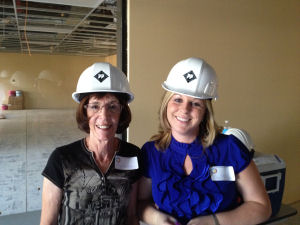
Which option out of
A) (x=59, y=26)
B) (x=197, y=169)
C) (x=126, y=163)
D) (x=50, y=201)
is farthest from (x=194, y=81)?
(x=59, y=26)

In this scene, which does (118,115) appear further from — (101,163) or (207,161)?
(207,161)

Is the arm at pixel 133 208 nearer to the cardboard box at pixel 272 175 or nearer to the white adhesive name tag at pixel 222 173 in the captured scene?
the white adhesive name tag at pixel 222 173

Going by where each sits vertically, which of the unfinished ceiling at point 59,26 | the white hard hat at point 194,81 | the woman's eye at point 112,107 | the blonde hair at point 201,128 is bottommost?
the blonde hair at point 201,128

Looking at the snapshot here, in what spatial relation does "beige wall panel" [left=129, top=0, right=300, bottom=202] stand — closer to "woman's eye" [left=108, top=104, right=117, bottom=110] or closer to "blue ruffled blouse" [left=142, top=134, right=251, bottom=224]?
"woman's eye" [left=108, top=104, right=117, bottom=110]

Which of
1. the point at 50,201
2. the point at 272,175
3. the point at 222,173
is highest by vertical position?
the point at 222,173

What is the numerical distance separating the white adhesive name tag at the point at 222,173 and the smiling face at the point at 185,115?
0.20m

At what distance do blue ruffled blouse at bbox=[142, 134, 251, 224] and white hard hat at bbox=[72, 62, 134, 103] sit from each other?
42cm

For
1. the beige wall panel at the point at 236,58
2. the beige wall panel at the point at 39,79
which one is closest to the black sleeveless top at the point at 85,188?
the beige wall panel at the point at 236,58

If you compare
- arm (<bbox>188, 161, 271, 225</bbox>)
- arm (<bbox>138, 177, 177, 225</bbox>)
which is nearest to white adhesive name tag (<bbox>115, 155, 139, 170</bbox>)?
arm (<bbox>138, 177, 177, 225</bbox>)

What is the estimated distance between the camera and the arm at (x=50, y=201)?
1.28 m

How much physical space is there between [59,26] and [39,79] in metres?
1.39

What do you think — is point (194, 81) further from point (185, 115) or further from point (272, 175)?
point (272, 175)

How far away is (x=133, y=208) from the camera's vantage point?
1.46 m

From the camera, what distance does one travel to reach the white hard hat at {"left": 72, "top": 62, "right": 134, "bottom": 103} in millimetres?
1365
